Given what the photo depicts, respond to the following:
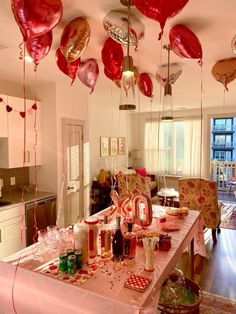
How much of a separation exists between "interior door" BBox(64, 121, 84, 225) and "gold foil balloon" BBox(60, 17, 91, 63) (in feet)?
6.62

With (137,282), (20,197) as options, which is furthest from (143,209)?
(20,197)

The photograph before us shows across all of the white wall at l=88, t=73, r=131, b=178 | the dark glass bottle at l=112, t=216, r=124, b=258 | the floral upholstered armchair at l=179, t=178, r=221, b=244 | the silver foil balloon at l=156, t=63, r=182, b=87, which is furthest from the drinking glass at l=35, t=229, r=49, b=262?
the white wall at l=88, t=73, r=131, b=178

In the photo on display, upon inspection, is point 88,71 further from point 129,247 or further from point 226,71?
point 129,247

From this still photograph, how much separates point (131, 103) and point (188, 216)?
4.32ft

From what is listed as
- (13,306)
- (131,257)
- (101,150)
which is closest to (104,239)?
(131,257)

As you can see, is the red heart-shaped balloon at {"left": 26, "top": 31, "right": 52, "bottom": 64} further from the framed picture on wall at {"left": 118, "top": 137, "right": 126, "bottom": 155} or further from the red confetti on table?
the framed picture on wall at {"left": 118, "top": 137, "right": 126, "bottom": 155}

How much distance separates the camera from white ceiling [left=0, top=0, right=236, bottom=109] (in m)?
1.56

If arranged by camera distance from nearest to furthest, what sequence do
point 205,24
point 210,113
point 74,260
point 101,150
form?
point 74,260, point 205,24, point 101,150, point 210,113

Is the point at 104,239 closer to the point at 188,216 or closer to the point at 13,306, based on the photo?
the point at 13,306

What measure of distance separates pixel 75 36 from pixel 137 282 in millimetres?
1611

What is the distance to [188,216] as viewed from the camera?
95.2 inches

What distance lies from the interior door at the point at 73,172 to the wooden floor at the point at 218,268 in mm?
1827

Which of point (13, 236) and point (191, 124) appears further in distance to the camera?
point (191, 124)

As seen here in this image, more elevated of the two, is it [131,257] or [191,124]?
[191,124]
